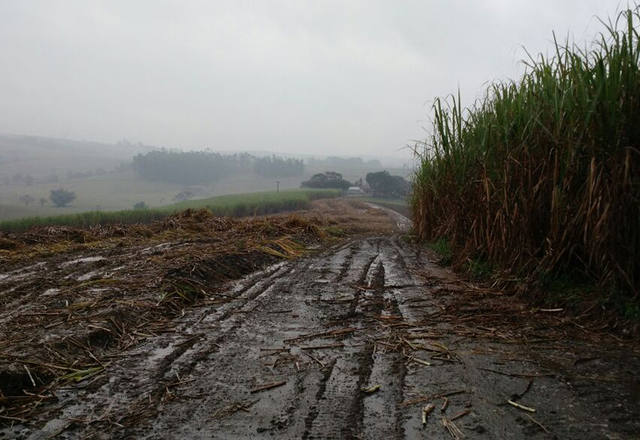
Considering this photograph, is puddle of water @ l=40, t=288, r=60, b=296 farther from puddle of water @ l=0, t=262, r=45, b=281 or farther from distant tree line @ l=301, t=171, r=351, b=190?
distant tree line @ l=301, t=171, r=351, b=190

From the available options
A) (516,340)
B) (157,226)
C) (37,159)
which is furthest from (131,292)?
(37,159)

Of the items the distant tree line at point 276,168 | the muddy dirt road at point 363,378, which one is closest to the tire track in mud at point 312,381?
the muddy dirt road at point 363,378

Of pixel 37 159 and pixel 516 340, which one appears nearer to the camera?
pixel 516 340

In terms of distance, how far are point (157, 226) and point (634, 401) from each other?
9155 millimetres

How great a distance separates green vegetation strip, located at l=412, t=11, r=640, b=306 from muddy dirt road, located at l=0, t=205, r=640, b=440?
0.49 meters

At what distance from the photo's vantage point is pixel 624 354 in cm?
→ 228

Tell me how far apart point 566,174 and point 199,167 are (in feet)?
273

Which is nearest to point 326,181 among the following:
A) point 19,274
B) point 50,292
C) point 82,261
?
point 82,261

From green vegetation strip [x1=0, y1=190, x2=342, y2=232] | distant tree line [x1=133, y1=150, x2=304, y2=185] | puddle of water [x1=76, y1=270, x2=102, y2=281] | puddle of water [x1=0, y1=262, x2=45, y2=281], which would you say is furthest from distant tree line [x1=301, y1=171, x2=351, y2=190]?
puddle of water [x1=76, y1=270, x2=102, y2=281]

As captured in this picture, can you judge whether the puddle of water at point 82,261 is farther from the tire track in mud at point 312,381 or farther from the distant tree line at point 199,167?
the distant tree line at point 199,167

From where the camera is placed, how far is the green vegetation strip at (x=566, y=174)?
2.70m

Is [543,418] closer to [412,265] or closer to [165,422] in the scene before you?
[165,422]

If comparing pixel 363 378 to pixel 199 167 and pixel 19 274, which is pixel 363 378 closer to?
pixel 19 274

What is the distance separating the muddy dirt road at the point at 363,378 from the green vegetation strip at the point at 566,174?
0.49 meters
